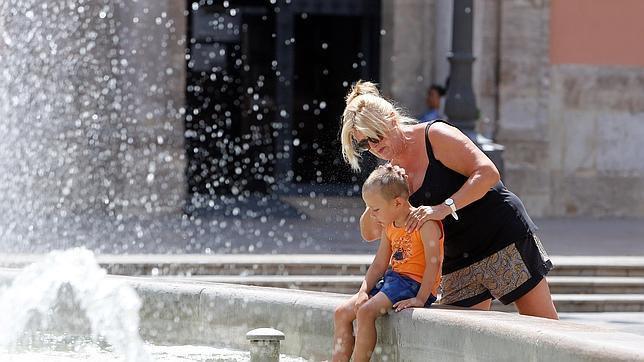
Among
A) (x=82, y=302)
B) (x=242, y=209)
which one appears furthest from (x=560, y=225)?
(x=82, y=302)

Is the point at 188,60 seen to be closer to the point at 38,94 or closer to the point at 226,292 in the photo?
the point at 38,94

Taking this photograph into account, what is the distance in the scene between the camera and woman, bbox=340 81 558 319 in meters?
4.75

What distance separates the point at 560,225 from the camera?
50.8 ft

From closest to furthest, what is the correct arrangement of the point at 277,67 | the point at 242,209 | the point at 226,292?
1. the point at 226,292
2. the point at 242,209
3. the point at 277,67

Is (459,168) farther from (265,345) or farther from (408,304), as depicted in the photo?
(265,345)

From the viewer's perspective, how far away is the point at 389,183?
4.74 meters

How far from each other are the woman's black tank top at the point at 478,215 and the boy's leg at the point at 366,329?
402 mm

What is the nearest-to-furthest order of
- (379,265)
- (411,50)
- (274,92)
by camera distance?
(379,265), (411,50), (274,92)

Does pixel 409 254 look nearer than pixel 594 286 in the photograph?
Yes

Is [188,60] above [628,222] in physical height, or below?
above

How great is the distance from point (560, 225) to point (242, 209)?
3.69m

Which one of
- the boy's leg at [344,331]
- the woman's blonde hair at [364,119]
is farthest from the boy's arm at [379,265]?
the woman's blonde hair at [364,119]

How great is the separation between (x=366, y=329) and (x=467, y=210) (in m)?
0.56

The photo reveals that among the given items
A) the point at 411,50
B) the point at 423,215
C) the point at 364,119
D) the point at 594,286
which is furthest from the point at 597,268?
the point at 411,50
